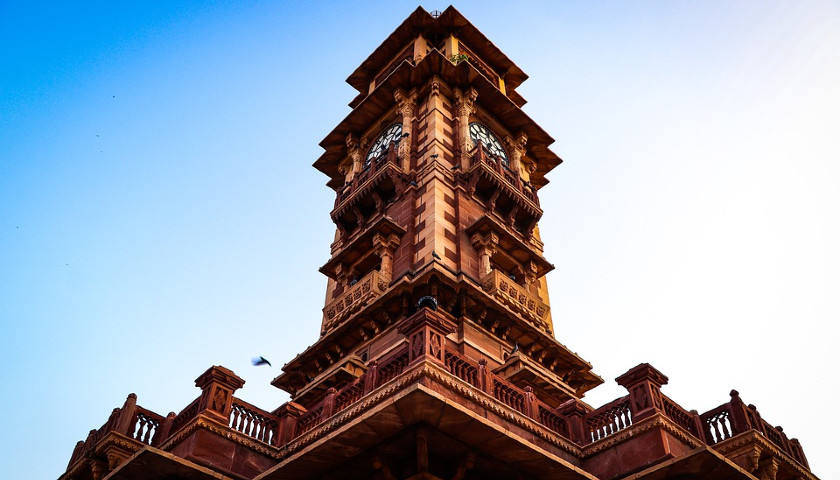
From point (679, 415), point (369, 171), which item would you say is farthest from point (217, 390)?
point (369, 171)

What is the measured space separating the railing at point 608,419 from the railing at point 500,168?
34.3 feet

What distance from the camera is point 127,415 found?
1594 cm

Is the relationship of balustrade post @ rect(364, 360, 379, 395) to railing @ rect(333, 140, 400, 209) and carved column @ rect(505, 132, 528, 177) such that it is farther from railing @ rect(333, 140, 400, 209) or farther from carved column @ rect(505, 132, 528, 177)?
carved column @ rect(505, 132, 528, 177)

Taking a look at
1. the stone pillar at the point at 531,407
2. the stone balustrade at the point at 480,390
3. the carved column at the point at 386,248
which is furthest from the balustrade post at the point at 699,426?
the carved column at the point at 386,248

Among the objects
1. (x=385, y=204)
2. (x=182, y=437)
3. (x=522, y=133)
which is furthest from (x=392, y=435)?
(x=522, y=133)

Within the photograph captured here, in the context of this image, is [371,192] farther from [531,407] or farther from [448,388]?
[448,388]

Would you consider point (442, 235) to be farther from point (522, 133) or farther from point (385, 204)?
point (522, 133)

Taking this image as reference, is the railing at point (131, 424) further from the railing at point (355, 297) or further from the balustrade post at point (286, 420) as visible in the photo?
the railing at point (355, 297)

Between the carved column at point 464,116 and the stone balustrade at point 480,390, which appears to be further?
the carved column at point 464,116

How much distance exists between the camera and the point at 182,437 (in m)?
14.7

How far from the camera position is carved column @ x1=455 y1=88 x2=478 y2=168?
2489cm

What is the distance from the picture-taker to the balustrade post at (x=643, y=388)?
1420 cm

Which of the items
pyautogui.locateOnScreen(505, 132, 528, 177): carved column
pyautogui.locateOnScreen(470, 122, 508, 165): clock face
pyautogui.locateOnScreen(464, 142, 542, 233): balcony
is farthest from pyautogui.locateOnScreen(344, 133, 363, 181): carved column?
pyautogui.locateOnScreen(505, 132, 528, 177): carved column

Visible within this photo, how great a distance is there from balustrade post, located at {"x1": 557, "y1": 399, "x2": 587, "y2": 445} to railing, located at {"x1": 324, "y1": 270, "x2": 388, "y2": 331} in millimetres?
6605
